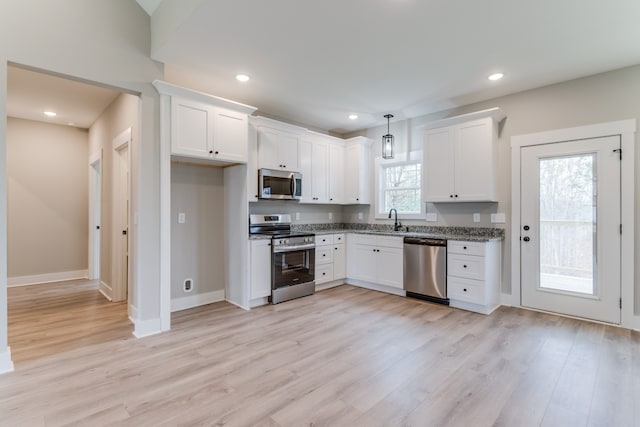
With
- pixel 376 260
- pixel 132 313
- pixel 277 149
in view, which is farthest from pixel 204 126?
pixel 376 260

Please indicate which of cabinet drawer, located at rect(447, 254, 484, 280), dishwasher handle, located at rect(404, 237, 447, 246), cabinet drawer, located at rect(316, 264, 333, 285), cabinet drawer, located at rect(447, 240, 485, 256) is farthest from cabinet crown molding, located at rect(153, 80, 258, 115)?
cabinet drawer, located at rect(447, 254, 484, 280)

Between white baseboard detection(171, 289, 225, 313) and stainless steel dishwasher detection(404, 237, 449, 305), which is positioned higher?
stainless steel dishwasher detection(404, 237, 449, 305)

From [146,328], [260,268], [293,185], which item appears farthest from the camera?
[293,185]

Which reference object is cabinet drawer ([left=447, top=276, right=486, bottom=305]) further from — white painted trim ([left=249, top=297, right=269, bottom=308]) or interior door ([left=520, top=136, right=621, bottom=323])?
white painted trim ([left=249, top=297, right=269, bottom=308])

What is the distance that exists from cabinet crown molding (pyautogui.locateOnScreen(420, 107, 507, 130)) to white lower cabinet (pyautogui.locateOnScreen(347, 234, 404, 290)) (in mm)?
1652

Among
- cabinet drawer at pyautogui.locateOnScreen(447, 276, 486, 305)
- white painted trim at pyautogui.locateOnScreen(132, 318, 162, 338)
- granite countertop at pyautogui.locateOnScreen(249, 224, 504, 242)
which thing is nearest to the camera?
white painted trim at pyautogui.locateOnScreen(132, 318, 162, 338)

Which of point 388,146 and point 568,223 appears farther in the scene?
point 388,146

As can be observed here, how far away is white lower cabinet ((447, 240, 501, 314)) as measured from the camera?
144 inches

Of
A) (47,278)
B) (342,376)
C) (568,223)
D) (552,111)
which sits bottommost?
(342,376)

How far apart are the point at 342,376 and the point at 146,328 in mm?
2001

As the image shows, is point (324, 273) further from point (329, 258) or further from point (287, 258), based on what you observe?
point (287, 258)

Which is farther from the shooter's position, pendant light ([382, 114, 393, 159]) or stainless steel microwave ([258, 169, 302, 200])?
pendant light ([382, 114, 393, 159])

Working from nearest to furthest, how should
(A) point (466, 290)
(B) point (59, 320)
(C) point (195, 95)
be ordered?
(C) point (195, 95), (B) point (59, 320), (A) point (466, 290)

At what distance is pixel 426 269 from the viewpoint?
161 inches
